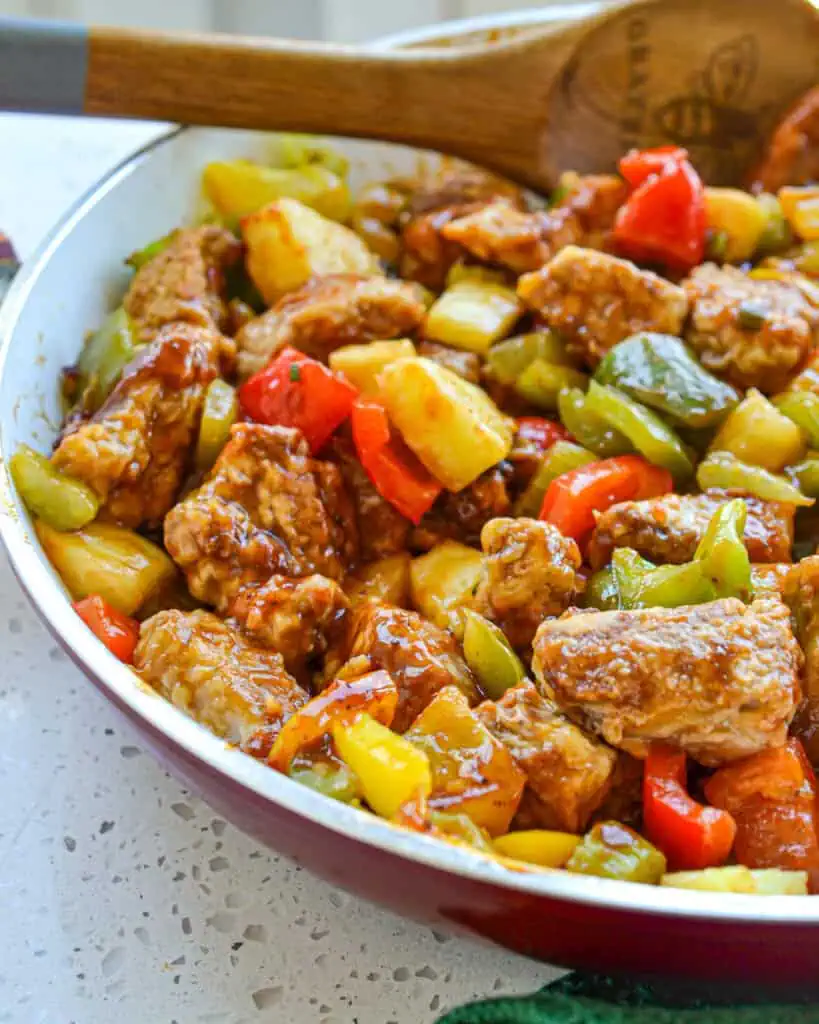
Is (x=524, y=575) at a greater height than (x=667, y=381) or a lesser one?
lesser

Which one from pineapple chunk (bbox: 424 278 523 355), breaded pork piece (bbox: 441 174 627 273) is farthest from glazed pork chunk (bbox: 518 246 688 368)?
breaded pork piece (bbox: 441 174 627 273)

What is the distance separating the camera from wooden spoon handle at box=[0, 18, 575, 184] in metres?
2.51

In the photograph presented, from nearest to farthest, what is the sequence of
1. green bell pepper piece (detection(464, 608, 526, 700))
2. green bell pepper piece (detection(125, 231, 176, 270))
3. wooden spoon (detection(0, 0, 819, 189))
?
green bell pepper piece (detection(464, 608, 526, 700))
wooden spoon (detection(0, 0, 819, 189))
green bell pepper piece (detection(125, 231, 176, 270))

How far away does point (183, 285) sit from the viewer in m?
2.49

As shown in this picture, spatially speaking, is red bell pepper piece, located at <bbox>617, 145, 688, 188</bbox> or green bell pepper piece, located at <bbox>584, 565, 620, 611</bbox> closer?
green bell pepper piece, located at <bbox>584, 565, 620, 611</bbox>

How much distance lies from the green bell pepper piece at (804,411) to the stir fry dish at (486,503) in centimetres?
1

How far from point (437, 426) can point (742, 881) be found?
970 mm

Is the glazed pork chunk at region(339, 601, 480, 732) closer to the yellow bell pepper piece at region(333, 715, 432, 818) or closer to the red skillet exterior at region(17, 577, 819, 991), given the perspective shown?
the yellow bell pepper piece at region(333, 715, 432, 818)

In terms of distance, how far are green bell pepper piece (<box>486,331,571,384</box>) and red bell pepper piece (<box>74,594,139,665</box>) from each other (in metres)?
0.93

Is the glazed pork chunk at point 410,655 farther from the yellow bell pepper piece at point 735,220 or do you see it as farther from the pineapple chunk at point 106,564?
the yellow bell pepper piece at point 735,220

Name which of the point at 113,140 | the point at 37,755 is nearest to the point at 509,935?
the point at 37,755

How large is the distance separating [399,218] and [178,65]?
66 centimetres

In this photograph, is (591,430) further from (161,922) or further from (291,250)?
(161,922)

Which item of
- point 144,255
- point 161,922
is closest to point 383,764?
Result: point 161,922
